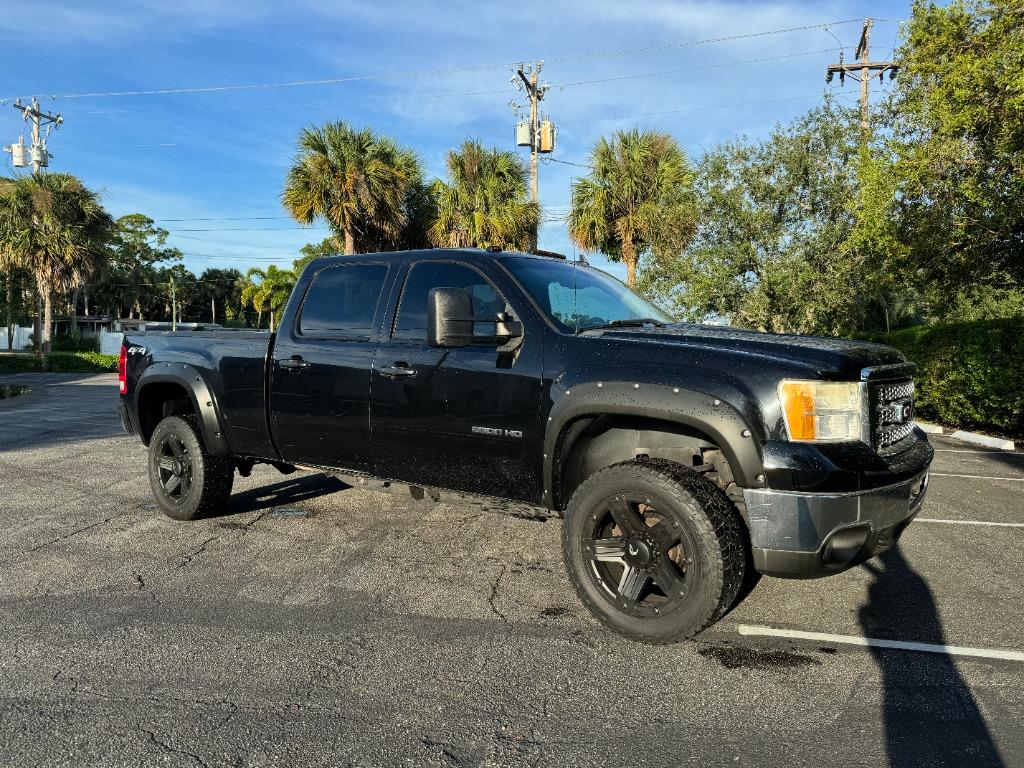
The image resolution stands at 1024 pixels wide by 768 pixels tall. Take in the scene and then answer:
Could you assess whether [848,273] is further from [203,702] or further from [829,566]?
[203,702]

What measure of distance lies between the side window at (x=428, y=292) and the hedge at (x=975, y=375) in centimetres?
930

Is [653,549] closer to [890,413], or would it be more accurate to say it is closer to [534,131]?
[890,413]

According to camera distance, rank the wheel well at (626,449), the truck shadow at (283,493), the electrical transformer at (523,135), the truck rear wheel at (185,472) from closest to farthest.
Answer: the wheel well at (626,449)
the truck rear wheel at (185,472)
the truck shadow at (283,493)
the electrical transformer at (523,135)

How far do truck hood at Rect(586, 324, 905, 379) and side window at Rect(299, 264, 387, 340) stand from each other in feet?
5.16

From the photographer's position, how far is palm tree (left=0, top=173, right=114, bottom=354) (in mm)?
30422

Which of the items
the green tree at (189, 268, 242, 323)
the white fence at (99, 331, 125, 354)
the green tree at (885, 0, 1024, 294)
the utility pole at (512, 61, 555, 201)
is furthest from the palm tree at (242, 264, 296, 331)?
the green tree at (189, 268, 242, 323)

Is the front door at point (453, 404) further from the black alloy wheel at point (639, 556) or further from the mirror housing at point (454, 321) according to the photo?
the black alloy wheel at point (639, 556)

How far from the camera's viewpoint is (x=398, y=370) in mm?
4465

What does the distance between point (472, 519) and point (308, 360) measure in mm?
1897

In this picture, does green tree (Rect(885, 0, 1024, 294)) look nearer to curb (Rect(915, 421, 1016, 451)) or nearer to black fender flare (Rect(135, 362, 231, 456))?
curb (Rect(915, 421, 1016, 451))

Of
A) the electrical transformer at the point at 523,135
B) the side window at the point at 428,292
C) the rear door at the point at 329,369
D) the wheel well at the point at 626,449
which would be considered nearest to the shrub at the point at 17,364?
the electrical transformer at the point at 523,135

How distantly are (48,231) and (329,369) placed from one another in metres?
31.7

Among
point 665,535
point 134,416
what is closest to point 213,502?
point 134,416

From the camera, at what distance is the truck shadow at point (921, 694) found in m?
2.70
